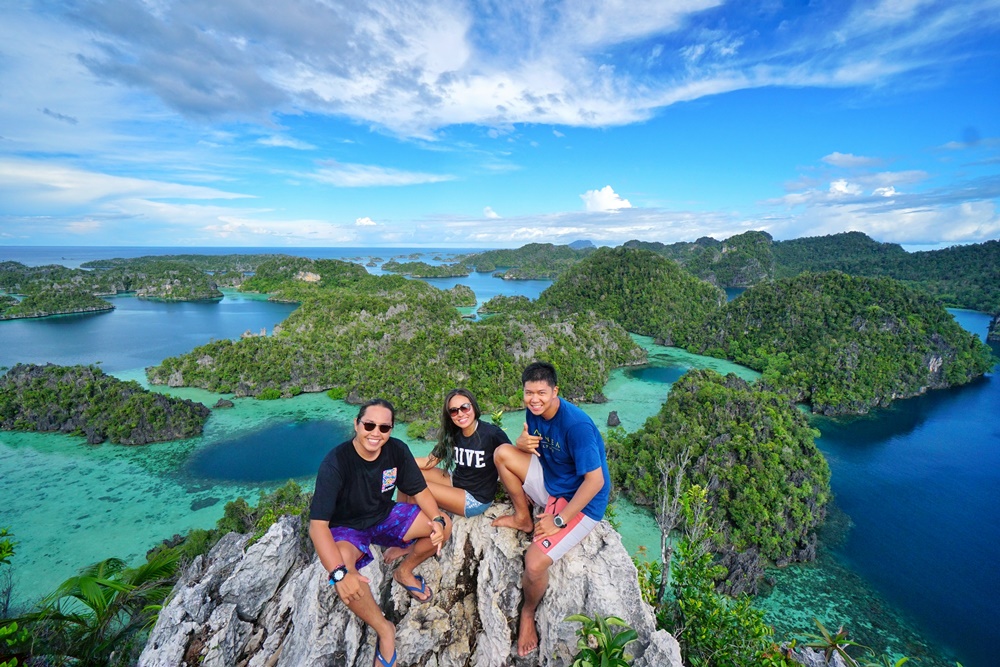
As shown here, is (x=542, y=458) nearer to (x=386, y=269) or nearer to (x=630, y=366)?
(x=630, y=366)

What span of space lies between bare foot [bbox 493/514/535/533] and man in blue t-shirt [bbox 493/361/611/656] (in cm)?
20

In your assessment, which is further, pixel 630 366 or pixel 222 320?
pixel 222 320

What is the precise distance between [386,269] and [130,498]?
17280 cm

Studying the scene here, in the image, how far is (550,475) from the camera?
5070 mm

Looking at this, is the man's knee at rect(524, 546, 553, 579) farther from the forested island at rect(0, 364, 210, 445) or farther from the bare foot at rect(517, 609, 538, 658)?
the forested island at rect(0, 364, 210, 445)

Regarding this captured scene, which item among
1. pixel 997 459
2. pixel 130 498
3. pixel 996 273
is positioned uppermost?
pixel 996 273

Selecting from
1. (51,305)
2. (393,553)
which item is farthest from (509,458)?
(51,305)

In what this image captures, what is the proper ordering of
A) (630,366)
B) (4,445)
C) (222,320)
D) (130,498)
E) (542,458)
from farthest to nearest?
1. (222,320)
2. (630,366)
3. (4,445)
4. (130,498)
5. (542,458)

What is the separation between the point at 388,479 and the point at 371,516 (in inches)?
18.1

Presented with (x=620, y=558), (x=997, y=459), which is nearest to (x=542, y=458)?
(x=620, y=558)

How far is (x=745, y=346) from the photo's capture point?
2151 inches

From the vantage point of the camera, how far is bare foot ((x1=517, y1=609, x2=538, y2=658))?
4.75 meters

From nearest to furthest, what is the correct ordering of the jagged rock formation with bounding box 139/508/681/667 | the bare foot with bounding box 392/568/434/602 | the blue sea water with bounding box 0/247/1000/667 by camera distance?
the jagged rock formation with bounding box 139/508/681/667 → the bare foot with bounding box 392/568/434/602 → the blue sea water with bounding box 0/247/1000/667

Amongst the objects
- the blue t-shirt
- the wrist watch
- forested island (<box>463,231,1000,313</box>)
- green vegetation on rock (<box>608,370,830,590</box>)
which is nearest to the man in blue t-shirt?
the blue t-shirt
